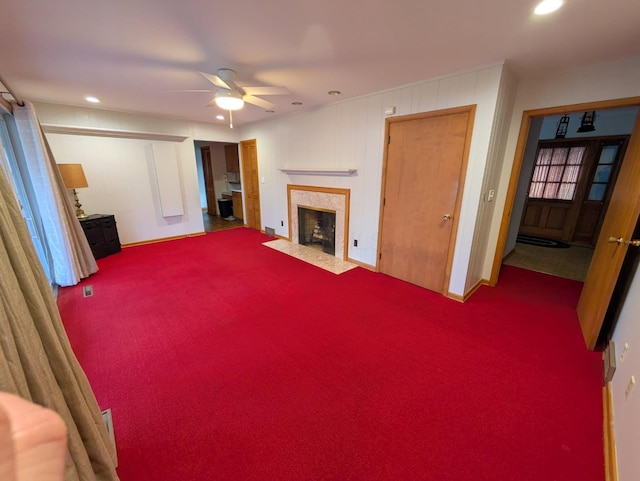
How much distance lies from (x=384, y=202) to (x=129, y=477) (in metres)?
3.22

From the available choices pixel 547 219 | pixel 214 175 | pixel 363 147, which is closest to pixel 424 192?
pixel 363 147

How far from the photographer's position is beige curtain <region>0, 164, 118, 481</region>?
778 millimetres

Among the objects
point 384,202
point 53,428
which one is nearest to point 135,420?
point 53,428

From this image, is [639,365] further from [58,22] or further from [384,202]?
[58,22]

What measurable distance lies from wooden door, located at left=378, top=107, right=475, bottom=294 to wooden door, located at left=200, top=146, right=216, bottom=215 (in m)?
5.94

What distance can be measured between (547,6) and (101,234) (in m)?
5.58

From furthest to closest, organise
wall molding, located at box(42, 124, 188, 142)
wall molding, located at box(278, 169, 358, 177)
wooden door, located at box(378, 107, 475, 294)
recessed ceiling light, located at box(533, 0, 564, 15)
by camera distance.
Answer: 1. wall molding, located at box(42, 124, 188, 142)
2. wall molding, located at box(278, 169, 358, 177)
3. wooden door, located at box(378, 107, 475, 294)
4. recessed ceiling light, located at box(533, 0, 564, 15)

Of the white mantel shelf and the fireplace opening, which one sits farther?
the fireplace opening

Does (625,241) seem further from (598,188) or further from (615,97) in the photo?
(598,188)

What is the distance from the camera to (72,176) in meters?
3.53

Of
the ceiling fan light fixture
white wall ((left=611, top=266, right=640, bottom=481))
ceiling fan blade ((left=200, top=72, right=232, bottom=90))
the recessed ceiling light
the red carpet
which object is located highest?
the recessed ceiling light

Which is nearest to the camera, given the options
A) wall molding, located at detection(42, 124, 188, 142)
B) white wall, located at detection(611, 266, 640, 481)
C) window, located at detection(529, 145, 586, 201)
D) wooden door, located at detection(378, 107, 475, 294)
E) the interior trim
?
white wall, located at detection(611, 266, 640, 481)

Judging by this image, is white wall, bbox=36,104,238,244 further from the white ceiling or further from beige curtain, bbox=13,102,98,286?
the white ceiling

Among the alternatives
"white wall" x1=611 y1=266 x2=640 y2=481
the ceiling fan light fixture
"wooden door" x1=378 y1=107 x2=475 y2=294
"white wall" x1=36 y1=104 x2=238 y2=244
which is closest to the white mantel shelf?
"wooden door" x1=378 y1=107 x2=475 y2=294
